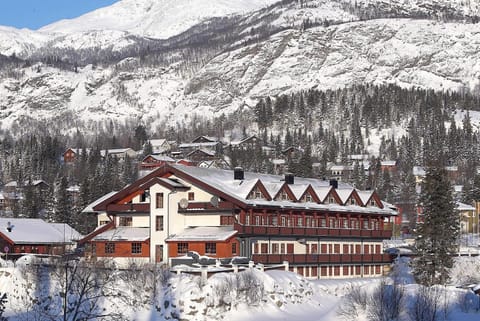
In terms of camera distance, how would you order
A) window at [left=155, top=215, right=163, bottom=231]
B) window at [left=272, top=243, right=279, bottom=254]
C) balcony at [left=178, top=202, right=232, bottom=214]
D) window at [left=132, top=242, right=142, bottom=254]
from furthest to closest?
1. window at [left=272, top=243, right=279, bottom=254]
2. window at [left=132, top=242, right=142, bottom=254]
3. window at [left=155, top=215, right=163, bottom=231]
4. balcony at [left=178, top=202, right=232, bottom=214]

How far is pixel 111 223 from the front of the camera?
7562cm

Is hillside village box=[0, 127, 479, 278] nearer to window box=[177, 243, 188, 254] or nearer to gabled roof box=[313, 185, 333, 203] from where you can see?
window box=[177, 243, 188, 254]

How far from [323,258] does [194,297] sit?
2646 cm

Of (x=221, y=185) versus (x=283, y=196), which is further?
(x=283, y=196)

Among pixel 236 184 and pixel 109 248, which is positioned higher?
pixel 236 184

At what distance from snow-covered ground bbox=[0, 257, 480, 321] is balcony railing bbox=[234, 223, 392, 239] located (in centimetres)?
884

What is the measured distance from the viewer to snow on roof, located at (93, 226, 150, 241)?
7100 cm

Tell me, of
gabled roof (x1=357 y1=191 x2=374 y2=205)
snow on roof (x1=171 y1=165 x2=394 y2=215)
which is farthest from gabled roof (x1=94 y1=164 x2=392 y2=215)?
gabled roof (x1=357 y1=191 x2=374 y2=205)

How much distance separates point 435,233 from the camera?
6938 centimetres

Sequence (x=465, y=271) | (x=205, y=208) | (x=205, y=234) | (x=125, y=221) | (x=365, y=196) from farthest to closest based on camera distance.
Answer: (x=365, y=196), (x=465, y=271), (x=125, y=221), (x=205, y=208), (x=205, y=234)

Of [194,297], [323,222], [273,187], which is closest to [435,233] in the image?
[323,222]

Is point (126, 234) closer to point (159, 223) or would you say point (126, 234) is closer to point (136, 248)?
point (136, 248)

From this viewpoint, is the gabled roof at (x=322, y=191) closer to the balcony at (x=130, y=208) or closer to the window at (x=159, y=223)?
the window at (x=159, y=223)

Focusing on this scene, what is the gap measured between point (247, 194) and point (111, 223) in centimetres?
1322
